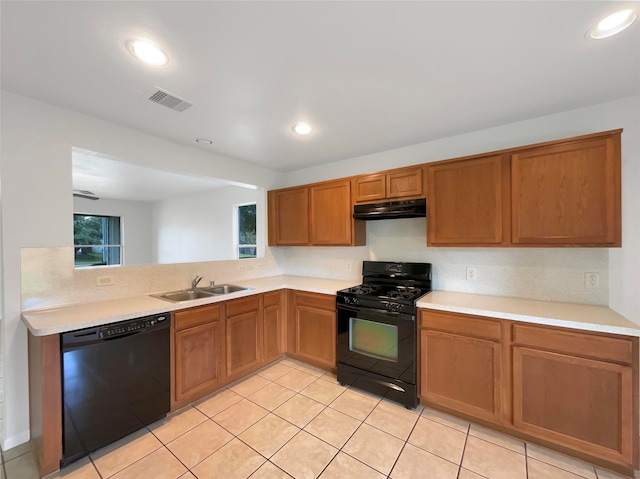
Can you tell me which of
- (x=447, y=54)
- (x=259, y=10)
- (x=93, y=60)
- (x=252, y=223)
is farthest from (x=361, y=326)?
(x=252, y=223)

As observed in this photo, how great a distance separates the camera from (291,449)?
1888 millimetres

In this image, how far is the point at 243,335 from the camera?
2.81m

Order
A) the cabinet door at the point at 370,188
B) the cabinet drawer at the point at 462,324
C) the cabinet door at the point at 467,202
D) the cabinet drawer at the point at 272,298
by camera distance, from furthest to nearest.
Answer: the cabinet drawer at the point at 272,298 < the cabinet door at the point at 370,188 < the cabinet door at the point at 467,202 < the cabinet drawer at the point at 462,324

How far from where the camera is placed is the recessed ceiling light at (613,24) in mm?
1275

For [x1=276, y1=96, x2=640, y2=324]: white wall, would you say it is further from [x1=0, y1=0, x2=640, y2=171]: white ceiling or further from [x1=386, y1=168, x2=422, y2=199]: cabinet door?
[x1=386, y1=168, x2=422, y2=199]: cabinet door

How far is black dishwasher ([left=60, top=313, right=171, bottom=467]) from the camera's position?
1.74 meters

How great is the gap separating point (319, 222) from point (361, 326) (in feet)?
4.40

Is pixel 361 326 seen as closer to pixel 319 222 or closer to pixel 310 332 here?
pixel 310 332

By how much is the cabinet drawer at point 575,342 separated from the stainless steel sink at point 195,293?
8.30 ft

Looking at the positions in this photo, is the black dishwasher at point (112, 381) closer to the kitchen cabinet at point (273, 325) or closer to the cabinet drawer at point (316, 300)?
the kitchen cabinet at point (273, 325)

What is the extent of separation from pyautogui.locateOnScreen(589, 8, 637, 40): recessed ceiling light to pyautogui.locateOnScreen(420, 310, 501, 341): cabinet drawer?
1.77 metres

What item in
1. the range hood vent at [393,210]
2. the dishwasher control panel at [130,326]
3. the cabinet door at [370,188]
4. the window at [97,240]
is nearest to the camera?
the dishwasher control panel at [130,326]

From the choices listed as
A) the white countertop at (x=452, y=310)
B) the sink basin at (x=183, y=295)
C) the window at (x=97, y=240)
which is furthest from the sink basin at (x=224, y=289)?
the window at (x=97, y=240)

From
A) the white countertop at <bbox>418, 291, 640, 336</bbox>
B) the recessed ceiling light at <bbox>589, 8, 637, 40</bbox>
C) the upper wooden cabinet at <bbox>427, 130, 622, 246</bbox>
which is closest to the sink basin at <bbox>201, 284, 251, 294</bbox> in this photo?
the white countertop at <bbox>418, 291, 640, 336</bbox>
